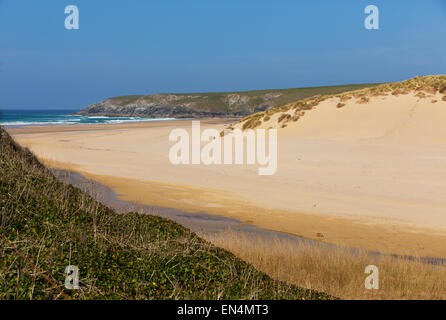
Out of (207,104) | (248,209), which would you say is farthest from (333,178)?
(207,104)

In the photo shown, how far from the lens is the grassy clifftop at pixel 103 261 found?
5.60 m

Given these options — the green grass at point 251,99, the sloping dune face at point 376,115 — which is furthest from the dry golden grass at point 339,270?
the green grass at point 251,99

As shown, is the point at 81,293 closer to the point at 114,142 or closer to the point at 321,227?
the point at 321,227

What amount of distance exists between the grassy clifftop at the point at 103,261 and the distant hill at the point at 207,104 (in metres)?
127

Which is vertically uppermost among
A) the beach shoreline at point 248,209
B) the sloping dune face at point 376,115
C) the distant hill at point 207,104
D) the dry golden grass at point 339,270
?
the distant hill at point 207,104

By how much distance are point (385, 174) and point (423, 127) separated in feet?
37.6

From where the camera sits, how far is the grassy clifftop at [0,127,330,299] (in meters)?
5.60

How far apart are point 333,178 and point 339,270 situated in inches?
433

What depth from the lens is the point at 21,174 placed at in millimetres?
10773

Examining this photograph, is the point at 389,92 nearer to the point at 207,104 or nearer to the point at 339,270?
the point at 339,270

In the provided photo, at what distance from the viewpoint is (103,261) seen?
6566mm

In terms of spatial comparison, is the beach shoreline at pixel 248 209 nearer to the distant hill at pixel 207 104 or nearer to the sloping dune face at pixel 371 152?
the sloping dune face at pixel 371 152

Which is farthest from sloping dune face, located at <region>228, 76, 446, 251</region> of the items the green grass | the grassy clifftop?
the green grass

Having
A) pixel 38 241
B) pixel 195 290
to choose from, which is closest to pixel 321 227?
pixel 195 290
